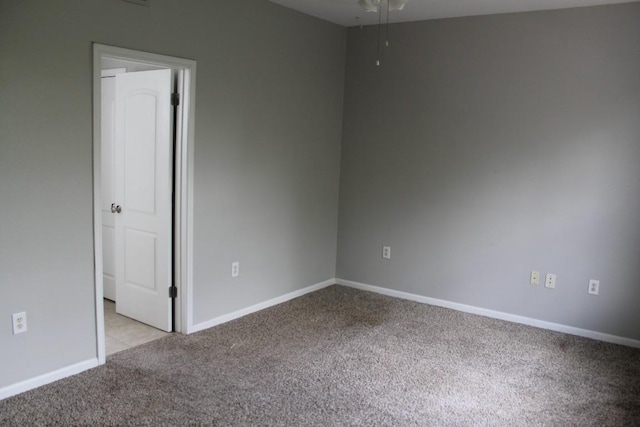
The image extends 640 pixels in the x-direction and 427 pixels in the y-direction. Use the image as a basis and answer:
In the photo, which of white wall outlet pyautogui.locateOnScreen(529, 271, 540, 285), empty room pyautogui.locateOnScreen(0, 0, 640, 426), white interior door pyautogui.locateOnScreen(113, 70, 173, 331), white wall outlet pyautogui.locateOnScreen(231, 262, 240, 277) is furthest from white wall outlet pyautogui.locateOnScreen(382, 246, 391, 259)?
white interior door pyautogui.locateOnScreen(113, 70, 173, 331)

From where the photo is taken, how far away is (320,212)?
505cm

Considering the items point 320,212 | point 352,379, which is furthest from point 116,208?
point 352,379

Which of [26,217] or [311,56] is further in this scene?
[311,56]

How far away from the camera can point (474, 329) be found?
4129 millimetres

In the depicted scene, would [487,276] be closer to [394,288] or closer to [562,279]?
[562,279]

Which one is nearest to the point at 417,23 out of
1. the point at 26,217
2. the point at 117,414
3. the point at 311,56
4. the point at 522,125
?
the point at 311,56

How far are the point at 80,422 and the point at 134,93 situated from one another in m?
2.37

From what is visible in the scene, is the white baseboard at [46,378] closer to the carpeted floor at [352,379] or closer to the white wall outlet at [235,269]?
the carpeted floor at [352,379]

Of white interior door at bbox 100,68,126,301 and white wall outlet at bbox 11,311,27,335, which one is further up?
white interior door at bbox 100,68,126,301

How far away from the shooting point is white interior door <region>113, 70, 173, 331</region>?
147 inches

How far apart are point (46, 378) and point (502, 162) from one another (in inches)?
143

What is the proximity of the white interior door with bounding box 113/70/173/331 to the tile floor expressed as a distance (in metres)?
0.06

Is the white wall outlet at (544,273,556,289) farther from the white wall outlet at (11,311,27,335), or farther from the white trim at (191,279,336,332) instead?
the white wall outlet at (11,311,27,335)

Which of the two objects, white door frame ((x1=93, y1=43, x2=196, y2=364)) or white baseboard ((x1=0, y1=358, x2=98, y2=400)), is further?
white door frame ((x1=93, y1=43, x2=196, y2=364))
